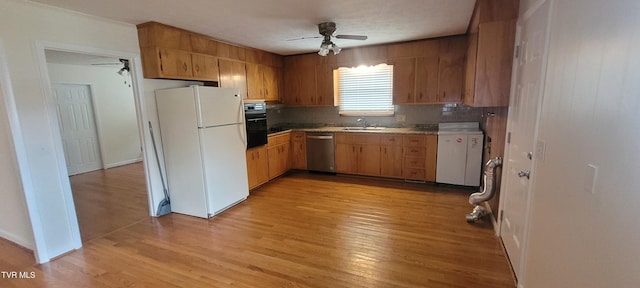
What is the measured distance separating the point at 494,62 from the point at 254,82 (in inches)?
139

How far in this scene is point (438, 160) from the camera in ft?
13.8

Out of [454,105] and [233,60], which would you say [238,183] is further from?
[454,105]

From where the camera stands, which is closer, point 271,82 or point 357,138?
point 357,138

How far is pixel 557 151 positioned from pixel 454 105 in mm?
3299

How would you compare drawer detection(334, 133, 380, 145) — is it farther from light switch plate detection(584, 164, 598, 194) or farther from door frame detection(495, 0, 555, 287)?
light switch plate detection(584, 164, 598, 194)

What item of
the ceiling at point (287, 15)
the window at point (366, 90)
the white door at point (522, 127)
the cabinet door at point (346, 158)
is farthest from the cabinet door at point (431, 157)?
the white door at point (522, 127)

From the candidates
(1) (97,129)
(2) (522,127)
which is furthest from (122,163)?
(2) (522,127)

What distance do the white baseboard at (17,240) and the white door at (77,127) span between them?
10.2 feet

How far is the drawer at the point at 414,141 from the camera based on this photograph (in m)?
4.30

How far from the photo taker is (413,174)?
4449 mm

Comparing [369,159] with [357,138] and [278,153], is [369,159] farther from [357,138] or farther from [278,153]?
[278,153]

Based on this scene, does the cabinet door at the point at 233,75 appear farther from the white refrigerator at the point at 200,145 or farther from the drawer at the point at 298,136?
the drawer at the point at 298,136

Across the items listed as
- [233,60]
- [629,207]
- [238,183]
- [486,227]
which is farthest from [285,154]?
[629,207]

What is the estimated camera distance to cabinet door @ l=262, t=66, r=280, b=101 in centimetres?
493
